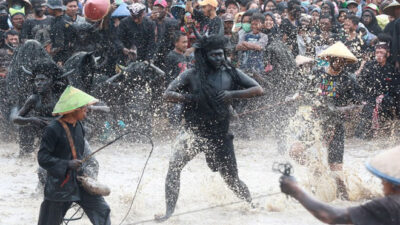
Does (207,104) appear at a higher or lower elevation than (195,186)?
higher

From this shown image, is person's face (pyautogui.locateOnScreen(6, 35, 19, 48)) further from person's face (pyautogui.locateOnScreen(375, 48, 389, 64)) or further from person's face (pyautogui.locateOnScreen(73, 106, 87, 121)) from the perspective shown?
person's face (pyautogui.locateOnScreen(73, 106, 87, 121))

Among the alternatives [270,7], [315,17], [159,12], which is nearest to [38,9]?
[159,12]

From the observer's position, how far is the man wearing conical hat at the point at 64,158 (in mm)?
5336

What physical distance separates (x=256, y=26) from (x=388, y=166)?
829cm

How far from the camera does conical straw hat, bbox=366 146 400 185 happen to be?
10.8 ft

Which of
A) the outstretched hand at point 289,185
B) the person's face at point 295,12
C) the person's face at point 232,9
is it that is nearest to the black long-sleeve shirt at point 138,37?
the person's face at point 232,9

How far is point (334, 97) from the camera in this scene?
738 centimetres

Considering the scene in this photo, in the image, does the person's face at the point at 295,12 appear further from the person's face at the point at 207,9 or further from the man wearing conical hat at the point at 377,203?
the man wearing conical hat at the point at 377,203

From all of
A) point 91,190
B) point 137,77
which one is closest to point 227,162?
point 91,190

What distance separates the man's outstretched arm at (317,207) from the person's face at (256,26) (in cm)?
799

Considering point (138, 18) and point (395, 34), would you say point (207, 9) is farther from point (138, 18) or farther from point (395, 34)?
point (395, 34)

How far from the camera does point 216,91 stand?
22.2 feet

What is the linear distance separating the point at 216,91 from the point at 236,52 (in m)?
4.67

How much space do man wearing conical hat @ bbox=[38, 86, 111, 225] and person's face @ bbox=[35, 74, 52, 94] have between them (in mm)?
1492
